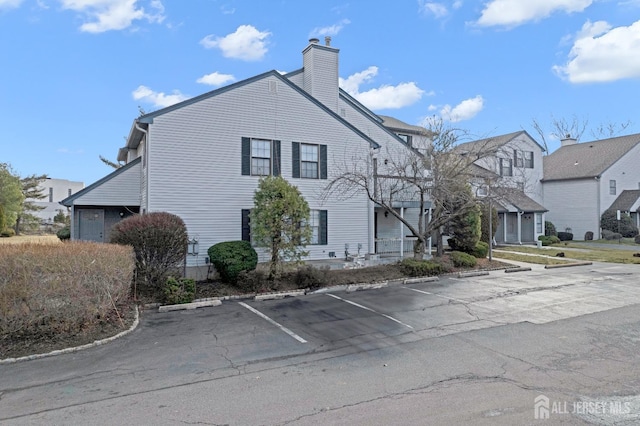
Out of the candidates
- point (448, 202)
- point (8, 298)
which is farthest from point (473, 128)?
point (8, 298)

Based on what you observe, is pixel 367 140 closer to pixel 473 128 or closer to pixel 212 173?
pixel 473 128

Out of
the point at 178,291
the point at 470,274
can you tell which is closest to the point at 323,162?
the point at 470,274

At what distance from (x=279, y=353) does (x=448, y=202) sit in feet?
39.1

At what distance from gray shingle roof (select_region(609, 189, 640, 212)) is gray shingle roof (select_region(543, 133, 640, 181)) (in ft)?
9.31

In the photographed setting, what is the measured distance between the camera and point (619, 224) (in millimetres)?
30609

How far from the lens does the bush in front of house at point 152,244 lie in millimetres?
10375

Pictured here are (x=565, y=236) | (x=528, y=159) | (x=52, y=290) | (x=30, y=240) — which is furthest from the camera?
(x=528, y=159)

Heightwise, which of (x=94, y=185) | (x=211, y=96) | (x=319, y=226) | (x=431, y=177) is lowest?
(x=319, y=226)

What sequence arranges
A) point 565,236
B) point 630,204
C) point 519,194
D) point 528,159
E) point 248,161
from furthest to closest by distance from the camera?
point 528,159 < point 565,236 < point 630,204 < point 519,194 < point 248,161

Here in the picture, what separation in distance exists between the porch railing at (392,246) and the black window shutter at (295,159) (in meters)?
5.11

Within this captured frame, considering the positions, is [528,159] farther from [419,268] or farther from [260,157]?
[260,157]

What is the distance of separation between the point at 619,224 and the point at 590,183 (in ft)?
12.3

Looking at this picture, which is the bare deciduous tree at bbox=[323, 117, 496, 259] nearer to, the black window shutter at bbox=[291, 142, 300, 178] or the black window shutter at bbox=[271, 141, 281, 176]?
the black window shutter at bbox=[291, 142, 300, 178]

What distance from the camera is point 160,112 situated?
13.6m
